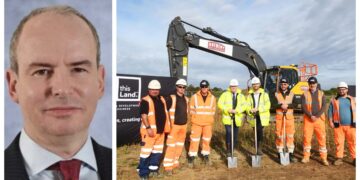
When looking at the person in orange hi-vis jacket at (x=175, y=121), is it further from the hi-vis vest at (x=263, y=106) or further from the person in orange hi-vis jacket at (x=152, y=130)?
the hi-vis vest at (x=263, y=106)

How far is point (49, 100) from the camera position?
7.93 feet

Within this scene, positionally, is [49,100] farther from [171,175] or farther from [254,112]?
[254,112]

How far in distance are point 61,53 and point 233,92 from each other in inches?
117

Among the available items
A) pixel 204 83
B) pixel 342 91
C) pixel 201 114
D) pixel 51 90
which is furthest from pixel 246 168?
pixel 51 90

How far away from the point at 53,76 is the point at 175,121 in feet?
7.66

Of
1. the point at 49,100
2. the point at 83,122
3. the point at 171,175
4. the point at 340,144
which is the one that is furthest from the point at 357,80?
the point at 49,100

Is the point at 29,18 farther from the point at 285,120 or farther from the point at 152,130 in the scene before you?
the point at 285,120

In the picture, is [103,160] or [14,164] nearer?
[14,164]

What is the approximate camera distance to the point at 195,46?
6016 mm

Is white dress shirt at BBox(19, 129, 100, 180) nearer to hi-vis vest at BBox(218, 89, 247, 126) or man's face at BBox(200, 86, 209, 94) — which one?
man's face at BBox(200, 86, 209, 94)

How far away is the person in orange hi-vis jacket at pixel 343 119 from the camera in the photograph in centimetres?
466

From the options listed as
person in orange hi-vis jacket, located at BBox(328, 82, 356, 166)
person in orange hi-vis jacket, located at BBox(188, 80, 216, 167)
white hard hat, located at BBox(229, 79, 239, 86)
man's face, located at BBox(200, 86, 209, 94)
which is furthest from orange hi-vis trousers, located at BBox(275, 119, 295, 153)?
man's face, located at BBox(200, 86, 209, 94)

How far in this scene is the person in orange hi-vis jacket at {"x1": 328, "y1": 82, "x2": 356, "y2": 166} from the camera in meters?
4.66

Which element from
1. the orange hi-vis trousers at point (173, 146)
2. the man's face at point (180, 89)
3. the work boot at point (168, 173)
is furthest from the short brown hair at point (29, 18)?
the work boot at point (168, 173)
